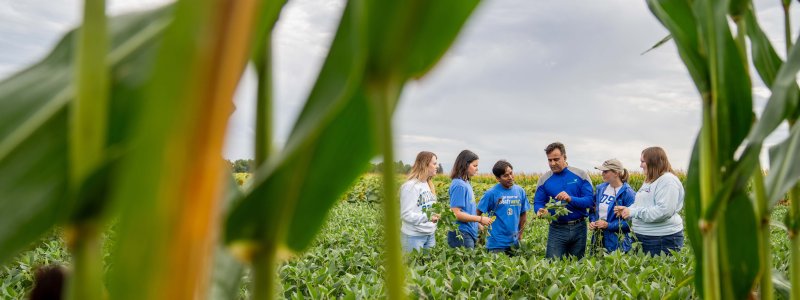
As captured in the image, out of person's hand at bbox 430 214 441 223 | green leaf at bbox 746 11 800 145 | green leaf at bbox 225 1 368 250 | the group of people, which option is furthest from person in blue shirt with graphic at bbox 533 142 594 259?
green leaf at bbox 225 1 368 250

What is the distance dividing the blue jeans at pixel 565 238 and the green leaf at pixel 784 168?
13.2 ft

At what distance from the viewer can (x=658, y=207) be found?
397cm

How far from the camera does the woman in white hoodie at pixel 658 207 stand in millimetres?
3961

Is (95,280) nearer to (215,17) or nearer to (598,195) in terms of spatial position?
(215,17)

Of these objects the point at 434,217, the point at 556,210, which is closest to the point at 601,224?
the point at 556,210

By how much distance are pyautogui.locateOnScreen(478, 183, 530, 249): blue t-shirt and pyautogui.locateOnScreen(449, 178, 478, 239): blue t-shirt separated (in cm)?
15

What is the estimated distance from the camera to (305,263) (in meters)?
3.39

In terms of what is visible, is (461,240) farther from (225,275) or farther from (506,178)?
(225,275)

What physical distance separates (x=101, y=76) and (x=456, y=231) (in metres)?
4.48

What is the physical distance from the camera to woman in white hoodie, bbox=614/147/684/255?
156 inches

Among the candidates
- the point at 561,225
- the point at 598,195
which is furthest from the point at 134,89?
the point at 598,195

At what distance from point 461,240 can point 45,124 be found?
462 cm

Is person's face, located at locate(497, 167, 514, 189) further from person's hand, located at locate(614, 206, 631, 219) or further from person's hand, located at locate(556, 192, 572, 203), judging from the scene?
person's hand, located at locate(614, 206, 631, 219)

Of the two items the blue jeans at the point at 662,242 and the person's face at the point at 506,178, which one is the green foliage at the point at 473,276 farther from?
the person's face at the point at 506,178
